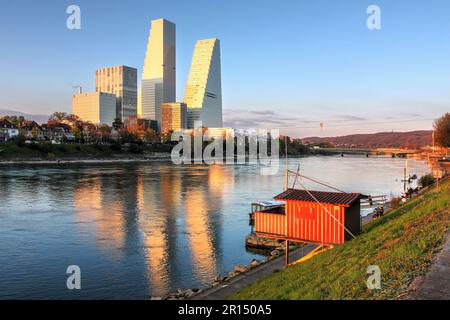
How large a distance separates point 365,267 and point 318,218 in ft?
26.3

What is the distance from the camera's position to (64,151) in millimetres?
154375

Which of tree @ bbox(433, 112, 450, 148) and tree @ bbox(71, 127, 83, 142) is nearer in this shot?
tree @ bbox(433, 112, 450, 148)

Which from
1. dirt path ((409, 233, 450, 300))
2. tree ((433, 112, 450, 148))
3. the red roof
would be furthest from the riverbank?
dirt path ((409, 233, 450, 300))

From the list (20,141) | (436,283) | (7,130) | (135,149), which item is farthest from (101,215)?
(7,130)

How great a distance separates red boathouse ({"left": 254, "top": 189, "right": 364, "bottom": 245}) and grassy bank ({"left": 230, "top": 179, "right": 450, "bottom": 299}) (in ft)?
4.58

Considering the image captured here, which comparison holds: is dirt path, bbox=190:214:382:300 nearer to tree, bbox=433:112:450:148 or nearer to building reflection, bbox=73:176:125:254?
building reflection, bbox=73:176:125:254

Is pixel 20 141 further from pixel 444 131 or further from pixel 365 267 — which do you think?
pixel 365 267

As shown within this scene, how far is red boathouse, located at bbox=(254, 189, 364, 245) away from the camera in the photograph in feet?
72.9

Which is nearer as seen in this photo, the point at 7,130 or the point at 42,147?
the point at 42,147

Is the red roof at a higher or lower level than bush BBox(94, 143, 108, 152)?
lower

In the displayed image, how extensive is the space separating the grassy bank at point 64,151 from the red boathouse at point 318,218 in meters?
125
